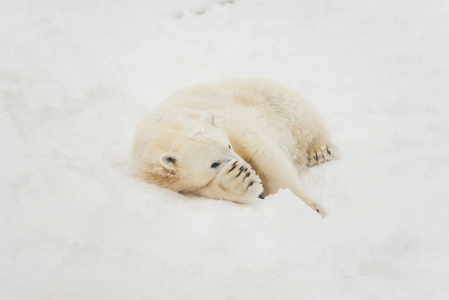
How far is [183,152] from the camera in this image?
335cm

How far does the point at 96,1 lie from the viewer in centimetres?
804

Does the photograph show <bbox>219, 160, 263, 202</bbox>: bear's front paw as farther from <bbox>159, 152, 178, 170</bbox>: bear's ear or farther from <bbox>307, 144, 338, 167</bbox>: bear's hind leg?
<bbox>307, 144, 338, 167</bbox>: bear's hind leg

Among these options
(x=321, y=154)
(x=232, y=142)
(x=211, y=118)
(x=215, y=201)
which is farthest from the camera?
(x=321, y=154)

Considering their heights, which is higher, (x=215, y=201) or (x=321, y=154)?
(x=321, y=154)

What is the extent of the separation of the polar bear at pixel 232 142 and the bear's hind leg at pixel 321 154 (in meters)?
0.01

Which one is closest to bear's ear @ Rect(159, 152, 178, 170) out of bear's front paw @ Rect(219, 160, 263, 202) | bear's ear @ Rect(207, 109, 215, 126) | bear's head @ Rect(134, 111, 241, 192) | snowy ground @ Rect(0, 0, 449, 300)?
bear's head @ Rect(134, 111, 241, 192)

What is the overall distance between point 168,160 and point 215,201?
493 mm

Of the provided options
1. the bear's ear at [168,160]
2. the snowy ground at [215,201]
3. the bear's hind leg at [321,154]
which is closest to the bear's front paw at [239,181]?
the snowy ground at [215,201]

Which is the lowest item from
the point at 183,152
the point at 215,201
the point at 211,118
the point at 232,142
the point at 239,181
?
the point at 215,201

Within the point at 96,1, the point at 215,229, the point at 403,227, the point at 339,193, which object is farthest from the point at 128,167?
the point at 96,1

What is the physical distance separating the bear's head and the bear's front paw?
0.24 feet

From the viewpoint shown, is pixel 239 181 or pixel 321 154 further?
pixel 321 154

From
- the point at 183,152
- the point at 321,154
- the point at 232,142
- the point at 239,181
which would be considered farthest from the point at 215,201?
the point at 321,154

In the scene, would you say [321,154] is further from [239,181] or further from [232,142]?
[239,181]
